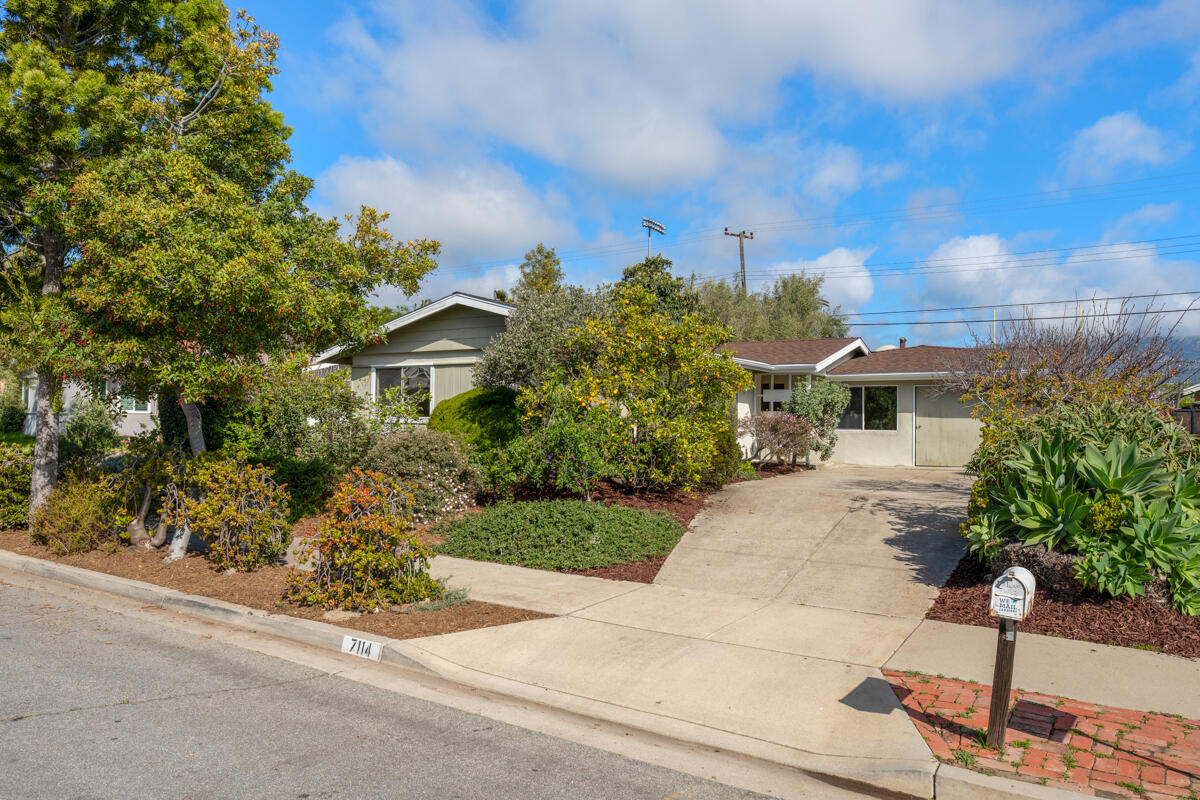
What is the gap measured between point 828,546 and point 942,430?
10.2m

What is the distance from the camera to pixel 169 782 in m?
4.30

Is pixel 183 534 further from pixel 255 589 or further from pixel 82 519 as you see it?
pixel 255 589

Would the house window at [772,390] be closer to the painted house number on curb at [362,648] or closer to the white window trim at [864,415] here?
the white window trim at [864,415]

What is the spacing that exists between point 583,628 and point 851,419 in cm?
1468

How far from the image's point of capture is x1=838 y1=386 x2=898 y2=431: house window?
65.0ft

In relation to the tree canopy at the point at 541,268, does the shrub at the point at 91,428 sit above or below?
below

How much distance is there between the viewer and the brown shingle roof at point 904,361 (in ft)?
61.6

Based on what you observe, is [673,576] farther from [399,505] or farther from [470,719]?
[470,719]

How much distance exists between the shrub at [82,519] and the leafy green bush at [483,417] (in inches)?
219

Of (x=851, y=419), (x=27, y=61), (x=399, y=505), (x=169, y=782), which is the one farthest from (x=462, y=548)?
(x=851, y=419)

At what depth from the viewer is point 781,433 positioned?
57.5 ft

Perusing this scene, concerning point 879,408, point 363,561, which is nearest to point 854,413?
point 879,408

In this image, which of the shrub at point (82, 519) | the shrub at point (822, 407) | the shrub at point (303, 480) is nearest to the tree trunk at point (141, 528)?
the shrub at point (82, 519)

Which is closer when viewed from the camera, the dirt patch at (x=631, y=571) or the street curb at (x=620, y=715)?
the street curb at (x=620, y=715)
